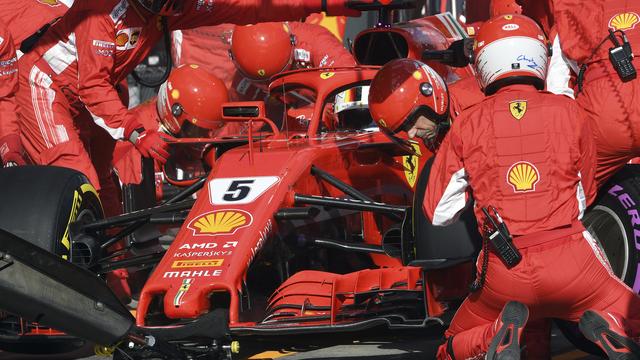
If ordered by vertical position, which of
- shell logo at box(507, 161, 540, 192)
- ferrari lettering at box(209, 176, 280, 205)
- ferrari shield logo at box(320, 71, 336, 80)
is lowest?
ferrari lettering at box(209, 176, 280, 205)

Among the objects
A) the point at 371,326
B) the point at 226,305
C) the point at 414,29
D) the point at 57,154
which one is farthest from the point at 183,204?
the point at 414,29

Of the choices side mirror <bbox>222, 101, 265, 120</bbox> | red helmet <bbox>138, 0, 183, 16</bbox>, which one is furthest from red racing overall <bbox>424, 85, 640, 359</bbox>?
red helmet <bbox>138, 0, 183, 16</bbox>

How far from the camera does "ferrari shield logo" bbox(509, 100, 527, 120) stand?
4.64 metres

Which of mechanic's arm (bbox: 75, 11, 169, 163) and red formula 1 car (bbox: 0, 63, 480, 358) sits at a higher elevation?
mechanic's arm (bbox: 75, 11, 169, 163)

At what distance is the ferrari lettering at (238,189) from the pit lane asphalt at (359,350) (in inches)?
27.5

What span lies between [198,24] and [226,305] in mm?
2445

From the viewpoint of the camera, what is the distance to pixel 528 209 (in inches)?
180

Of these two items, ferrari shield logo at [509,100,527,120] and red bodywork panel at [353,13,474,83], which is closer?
ferrari shield logo at [509,100,527,120]

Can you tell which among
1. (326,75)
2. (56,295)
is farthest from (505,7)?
(56,295)

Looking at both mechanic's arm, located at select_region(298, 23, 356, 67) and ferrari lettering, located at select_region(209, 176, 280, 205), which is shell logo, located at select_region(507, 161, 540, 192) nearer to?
ferrari lettering, located at select_region(209, 176, 280, 205)

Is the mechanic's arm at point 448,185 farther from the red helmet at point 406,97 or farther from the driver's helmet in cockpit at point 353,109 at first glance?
the driver's helmet in cockpit at point 353,109

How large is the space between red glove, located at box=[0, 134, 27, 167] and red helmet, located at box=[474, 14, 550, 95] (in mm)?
2963

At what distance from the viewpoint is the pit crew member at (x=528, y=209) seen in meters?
4.46

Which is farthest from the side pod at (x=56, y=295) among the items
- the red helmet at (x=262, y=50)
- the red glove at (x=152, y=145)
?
the red helmet at (x=262, y=50)
